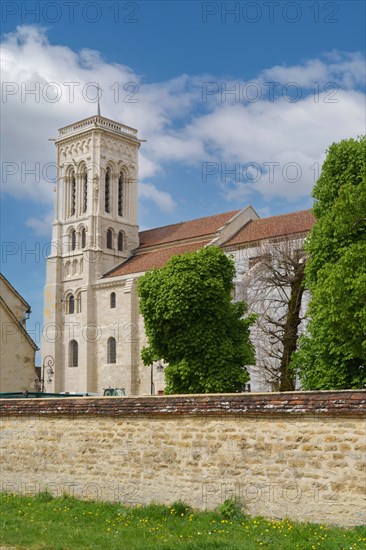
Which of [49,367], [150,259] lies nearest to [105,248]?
[150,259]

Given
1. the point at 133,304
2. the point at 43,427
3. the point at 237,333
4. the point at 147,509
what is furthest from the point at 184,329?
the point at 133,304

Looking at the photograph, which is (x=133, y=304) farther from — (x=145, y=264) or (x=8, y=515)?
(x=8, y=515)

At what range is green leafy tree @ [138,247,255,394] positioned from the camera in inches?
1247

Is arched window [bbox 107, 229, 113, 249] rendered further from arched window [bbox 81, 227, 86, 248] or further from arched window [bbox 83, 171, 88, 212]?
arched window [bbox 83, 171, 88, 212]

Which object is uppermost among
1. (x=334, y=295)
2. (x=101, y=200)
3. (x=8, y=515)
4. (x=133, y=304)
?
(x=101, y=200)

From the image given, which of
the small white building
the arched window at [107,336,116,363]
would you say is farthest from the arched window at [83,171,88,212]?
the small white building

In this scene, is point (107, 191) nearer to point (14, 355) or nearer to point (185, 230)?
point (185, 230)

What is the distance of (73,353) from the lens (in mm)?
74562

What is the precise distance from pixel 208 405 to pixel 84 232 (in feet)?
224

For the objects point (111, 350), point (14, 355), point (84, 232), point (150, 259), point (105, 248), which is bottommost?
point (14, 355)

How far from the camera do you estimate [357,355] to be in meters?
23.3

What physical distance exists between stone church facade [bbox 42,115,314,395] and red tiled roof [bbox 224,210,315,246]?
167mm

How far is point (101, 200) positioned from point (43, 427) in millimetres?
65492

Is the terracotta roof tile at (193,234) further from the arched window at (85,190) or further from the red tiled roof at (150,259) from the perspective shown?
the arched window at (85,190)
